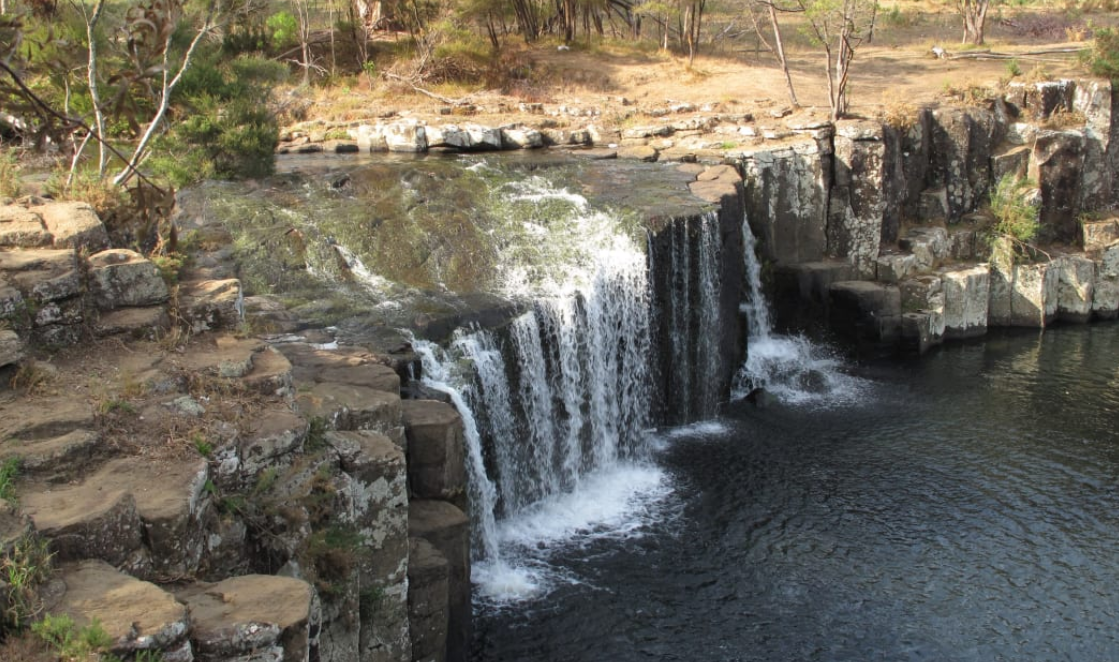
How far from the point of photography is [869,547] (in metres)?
14.8

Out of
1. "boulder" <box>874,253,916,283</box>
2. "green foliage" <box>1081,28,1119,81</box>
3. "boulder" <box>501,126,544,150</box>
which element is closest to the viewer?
"boulder" <box>874,253,916,283</box>

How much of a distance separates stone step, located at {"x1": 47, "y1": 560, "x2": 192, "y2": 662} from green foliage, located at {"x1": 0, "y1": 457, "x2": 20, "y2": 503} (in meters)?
0.94

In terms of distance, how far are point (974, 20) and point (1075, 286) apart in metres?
14.3

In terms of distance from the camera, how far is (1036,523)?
1543 cm

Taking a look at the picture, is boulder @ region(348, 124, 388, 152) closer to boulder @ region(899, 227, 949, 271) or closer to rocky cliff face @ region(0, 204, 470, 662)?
rocky cliff face @ region(0, 204, 470, 662)

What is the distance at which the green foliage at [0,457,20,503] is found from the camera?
25.0 feet

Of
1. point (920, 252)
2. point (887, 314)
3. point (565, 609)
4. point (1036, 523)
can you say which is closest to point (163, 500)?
point (565, 609)

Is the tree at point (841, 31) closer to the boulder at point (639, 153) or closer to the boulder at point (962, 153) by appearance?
the boulder at point (962, 153)

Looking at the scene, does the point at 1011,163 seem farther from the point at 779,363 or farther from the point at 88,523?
the point at 88,523

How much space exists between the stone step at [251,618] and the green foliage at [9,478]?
151cm

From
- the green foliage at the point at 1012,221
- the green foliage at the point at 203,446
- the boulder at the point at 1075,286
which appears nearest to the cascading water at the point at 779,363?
the green foliage at the point at 1012,221

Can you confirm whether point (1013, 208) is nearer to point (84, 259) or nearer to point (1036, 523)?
point (1036, 523)

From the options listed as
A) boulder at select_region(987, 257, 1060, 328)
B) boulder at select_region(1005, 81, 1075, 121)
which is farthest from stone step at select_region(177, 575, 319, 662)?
boulder at select_region(1005, 81, 1075, 121)

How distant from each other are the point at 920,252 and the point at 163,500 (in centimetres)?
2064
